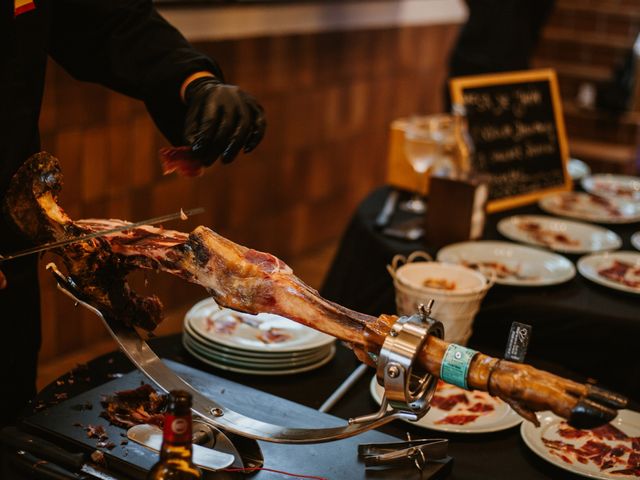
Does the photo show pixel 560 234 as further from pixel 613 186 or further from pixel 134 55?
pixel 134 55

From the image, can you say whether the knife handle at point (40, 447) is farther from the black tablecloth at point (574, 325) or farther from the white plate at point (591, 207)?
the white plate at point (591, 207)

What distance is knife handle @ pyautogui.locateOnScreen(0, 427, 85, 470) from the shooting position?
1263 millimetres

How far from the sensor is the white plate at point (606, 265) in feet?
7.06

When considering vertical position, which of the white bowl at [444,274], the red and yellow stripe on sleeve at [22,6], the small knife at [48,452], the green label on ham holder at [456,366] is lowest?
the small knife at [48,452]

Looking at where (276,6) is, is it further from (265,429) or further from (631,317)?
(265,429)

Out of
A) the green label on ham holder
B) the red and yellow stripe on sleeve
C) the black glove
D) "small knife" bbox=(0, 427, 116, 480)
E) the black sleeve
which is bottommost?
"small knife" bbox=(0, 427, 116, 480)

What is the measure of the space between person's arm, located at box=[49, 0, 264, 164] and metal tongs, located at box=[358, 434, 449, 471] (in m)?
0.61

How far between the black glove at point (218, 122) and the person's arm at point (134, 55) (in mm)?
50

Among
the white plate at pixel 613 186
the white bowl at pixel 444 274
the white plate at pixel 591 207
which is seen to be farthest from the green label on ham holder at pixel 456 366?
the white plate at pixel 613 186

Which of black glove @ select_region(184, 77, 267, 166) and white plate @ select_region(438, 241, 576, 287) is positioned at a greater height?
black glove @ select_region(184, 77, 267, 166)

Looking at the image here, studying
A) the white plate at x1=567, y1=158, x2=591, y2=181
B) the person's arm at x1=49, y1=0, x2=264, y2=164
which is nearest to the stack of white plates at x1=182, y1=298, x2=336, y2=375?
the person's arm at x1=49, y1=0, x2=264, y2=164

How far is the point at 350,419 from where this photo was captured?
1249 mm

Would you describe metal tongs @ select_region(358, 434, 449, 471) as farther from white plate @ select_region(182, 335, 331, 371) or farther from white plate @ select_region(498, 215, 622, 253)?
white plate @ select_region(498, 215, 622, 253)

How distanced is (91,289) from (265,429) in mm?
379
